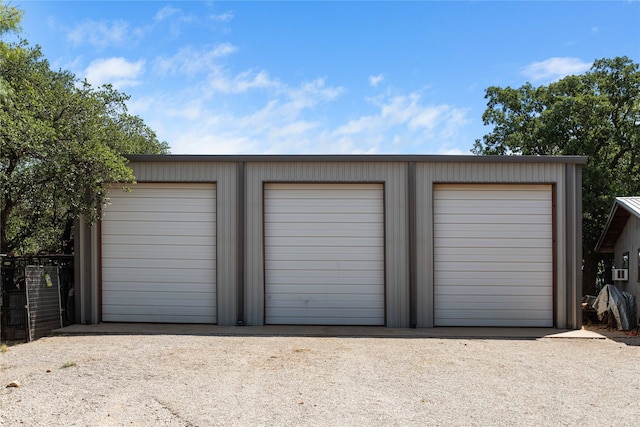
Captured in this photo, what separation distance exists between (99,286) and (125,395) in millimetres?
5741

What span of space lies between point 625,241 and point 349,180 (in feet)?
25.4

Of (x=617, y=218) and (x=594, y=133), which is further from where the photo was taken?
(x=594, y=133)

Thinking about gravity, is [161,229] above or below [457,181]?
below

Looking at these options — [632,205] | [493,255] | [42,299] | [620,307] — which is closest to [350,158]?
[493,255]

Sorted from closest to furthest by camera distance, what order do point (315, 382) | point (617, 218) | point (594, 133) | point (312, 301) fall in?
point (315, 382), point (312, 301), point (617, 218), point (594, 133)

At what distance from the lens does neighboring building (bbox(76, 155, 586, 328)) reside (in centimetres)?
1088

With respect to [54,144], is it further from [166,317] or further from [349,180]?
[349,180]

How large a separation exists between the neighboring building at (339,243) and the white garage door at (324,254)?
21 mm

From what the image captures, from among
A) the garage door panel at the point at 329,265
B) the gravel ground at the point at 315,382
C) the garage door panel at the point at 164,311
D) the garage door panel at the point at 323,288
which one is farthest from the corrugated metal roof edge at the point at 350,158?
the gravel ground at the point at 315,382

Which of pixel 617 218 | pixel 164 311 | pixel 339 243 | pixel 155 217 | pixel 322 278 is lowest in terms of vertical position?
pixel 164 311

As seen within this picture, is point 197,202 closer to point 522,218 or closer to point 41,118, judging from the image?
point 41,118

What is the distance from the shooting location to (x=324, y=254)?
1108 centimetres

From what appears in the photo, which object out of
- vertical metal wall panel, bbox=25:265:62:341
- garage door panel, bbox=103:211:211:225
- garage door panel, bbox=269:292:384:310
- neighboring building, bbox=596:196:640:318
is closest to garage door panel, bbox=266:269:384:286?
garage door panel, bbox=269:292:384:310

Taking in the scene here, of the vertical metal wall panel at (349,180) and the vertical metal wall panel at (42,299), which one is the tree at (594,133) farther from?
the vertical metal wall panel at (42,299)
